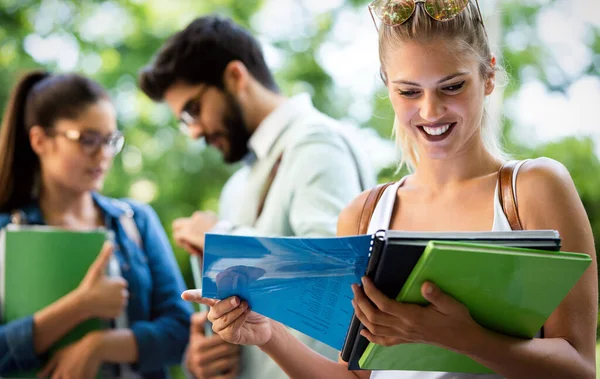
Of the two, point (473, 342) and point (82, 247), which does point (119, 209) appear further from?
point (473, 342)

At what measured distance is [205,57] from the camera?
Answer: 7.49 ft

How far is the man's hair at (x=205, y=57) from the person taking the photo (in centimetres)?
228

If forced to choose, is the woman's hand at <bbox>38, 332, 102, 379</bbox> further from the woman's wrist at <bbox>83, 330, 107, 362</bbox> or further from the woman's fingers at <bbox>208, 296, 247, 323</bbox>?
the woman's fingers at <bbox>208, 296, 247, 323</bbox>

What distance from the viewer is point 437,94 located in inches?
45.9

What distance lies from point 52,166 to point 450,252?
6.19ft

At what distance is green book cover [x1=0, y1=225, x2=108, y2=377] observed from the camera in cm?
232

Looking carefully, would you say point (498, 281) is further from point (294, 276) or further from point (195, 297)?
point (195, 297)

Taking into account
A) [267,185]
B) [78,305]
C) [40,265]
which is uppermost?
[267,185]

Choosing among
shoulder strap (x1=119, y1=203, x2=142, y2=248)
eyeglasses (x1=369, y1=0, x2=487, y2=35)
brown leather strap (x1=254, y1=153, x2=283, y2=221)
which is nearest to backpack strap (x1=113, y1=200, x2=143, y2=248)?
shoulder strap (x1=119, y1=203, x2=142, y2=248)

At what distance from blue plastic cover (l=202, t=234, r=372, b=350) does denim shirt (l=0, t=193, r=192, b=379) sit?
125cm

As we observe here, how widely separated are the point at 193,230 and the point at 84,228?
0.59 meters

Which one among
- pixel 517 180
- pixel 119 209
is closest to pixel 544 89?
pixel 119 209

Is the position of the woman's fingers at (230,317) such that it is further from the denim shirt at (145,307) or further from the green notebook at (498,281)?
the denim shirt at (145,307)

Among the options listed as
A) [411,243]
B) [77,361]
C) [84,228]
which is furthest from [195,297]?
[84,228]
